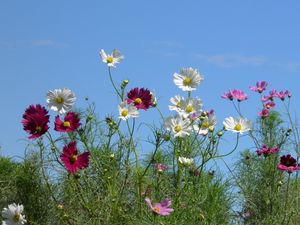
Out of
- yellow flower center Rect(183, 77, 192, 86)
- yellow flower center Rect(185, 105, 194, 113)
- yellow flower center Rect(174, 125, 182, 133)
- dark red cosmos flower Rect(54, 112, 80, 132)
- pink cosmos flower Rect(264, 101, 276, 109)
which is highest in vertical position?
pink cosmos flower Rect(264, 101, 276, 109)

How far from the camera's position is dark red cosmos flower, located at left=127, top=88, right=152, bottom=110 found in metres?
2.79

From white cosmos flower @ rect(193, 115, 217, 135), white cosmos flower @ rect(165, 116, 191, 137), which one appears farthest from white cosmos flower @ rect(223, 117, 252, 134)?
white cosmos flower @ rect(165, 116, 191, 137)

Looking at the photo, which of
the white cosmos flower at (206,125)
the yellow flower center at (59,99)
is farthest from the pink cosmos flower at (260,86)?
the yellow flower center at (59,99)

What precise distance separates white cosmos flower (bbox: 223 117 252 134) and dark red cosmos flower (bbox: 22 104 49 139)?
0.89m

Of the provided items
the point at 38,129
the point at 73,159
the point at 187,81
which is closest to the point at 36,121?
the point at 38,129

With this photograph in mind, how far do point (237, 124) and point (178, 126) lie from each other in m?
0.40

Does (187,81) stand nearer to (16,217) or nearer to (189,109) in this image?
(189,109)

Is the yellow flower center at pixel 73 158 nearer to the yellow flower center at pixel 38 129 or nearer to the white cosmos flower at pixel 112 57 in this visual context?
the yellow flower center at pixel 38 129

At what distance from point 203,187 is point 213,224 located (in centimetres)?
27

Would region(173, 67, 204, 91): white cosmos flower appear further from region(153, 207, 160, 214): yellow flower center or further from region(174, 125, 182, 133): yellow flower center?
region(153, 207, 160, 214): yellow flower center

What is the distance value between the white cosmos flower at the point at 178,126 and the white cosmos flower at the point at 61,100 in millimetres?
431

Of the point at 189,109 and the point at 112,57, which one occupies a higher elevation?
the point at 112,57

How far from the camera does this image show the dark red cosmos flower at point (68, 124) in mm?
2662

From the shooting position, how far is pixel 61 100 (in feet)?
8.96
